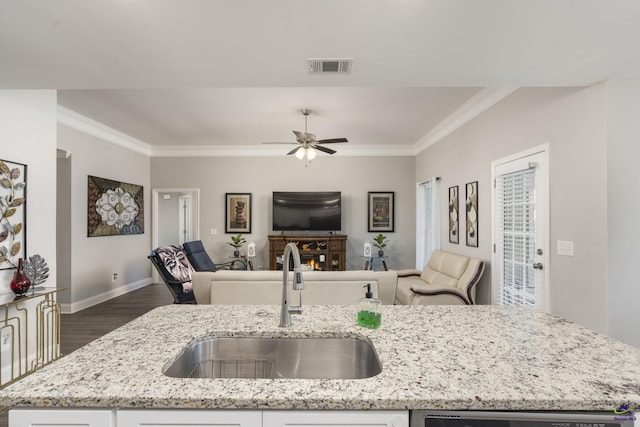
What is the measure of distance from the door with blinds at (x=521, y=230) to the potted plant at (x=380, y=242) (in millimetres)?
2768

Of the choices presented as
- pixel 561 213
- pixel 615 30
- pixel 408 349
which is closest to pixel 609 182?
pixel 561 213

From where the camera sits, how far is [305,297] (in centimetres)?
302

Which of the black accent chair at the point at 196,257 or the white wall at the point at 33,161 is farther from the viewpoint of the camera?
the black accent chair at the point at 196,257

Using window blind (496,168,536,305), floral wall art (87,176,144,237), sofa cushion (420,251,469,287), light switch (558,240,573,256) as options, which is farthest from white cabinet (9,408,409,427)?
floral wall art (87,176,144,237)

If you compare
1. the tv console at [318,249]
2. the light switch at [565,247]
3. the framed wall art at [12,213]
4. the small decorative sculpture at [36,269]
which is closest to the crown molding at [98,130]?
the framed wall art at [12,213]

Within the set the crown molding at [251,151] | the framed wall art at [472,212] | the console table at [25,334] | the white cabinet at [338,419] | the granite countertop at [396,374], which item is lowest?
the console table at [25,334]

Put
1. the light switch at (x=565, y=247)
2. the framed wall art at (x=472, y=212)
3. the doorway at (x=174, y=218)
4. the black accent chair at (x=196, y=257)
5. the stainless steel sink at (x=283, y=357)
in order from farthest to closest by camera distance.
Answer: the doorway at (x=174, y=218)
the black accent chair at (x=196, y=257)
the framed wall art at (x=472, y=212)
the light switch at (x=565, y=247)
the stainless steel sink at (x=283, y=357)

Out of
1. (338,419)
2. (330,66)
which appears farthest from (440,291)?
(338,419)

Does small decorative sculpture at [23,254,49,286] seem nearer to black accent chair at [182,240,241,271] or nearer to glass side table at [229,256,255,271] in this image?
black accent chair at [182,240,241,271]

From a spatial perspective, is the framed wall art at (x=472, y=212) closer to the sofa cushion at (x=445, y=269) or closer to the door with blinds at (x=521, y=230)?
the sofa cushion at (x=445, y=269)

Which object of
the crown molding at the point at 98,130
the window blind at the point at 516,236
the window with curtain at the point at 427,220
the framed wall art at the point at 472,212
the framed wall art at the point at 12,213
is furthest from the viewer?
the window with curtain at the point at 427,220

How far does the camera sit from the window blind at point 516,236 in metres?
3.06

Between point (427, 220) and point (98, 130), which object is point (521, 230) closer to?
point (427, 220)

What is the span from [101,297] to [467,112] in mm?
5951
